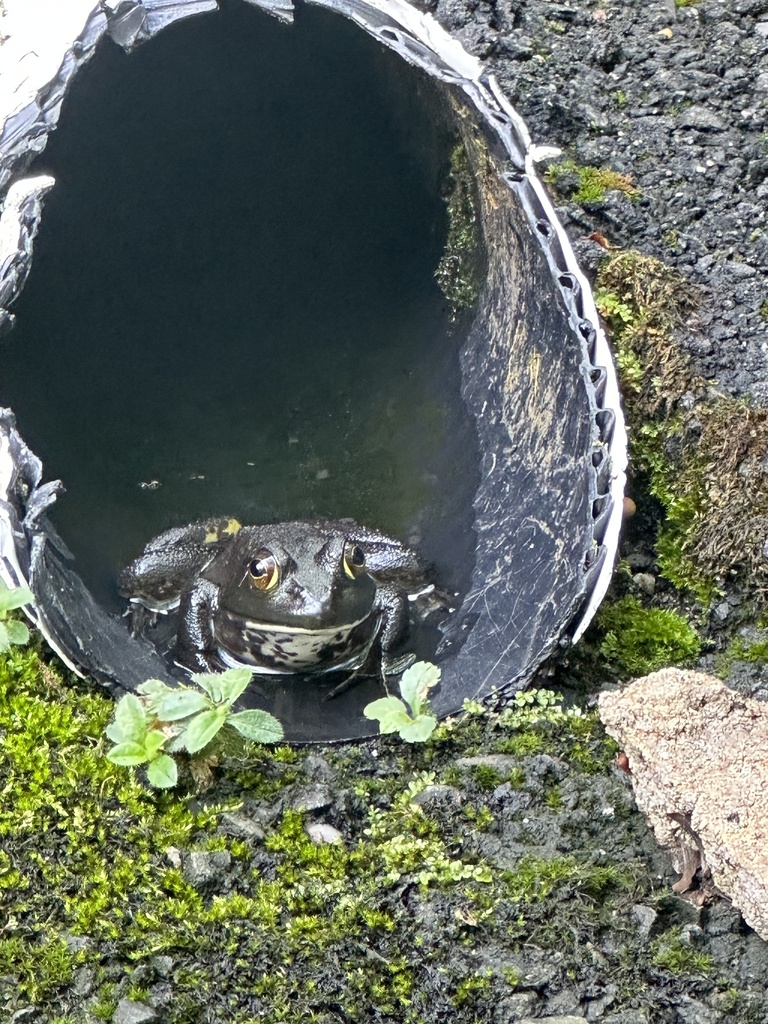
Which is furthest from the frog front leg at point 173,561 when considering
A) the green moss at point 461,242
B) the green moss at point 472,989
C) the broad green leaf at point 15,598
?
the green moss at point 472,989

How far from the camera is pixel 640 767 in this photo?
288 centimetres

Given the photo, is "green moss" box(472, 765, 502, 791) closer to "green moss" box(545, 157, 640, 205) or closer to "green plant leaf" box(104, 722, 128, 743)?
"green plant leaf" box(104, 722, 128, 743)

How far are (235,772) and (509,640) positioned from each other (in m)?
0.99

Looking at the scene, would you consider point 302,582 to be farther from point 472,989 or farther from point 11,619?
point 472,989

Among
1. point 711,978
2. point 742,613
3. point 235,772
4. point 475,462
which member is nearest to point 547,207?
point 475,462

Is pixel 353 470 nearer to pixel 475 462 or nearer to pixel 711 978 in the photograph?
pixel 475 462

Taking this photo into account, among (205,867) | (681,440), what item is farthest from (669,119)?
(205,867)

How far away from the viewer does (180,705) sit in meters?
2.72

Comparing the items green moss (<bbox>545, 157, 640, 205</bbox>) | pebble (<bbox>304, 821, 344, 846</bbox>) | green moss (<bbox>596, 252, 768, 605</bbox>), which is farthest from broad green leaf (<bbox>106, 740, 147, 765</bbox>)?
green moss (<bbox>545, 157, 640, 205</bbox>)

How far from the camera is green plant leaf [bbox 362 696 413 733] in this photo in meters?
2.91

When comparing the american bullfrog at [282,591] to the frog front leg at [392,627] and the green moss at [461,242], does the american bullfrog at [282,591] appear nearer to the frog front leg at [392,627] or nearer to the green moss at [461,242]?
the frog front leg at [392,627]

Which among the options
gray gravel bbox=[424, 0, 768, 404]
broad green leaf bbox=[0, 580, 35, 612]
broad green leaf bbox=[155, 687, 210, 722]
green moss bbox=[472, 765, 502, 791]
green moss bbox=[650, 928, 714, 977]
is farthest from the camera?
gray gravel bbox=[424, 0, 768, 404]

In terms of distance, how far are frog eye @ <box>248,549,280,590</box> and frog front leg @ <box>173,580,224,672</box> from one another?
44 cm

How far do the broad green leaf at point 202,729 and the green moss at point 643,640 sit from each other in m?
1.43
